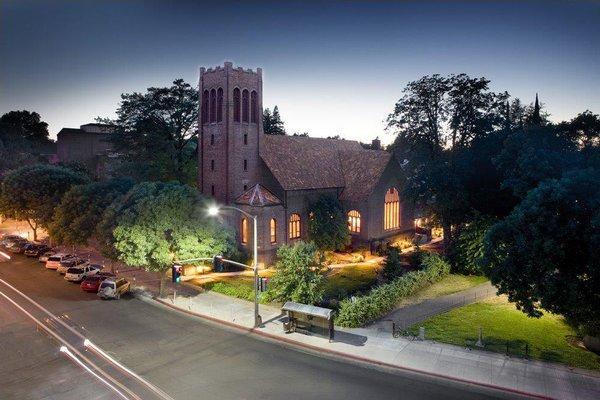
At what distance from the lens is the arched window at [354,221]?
1812 inches

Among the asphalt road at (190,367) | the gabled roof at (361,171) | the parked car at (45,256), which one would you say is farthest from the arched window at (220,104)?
the asphalt road at (190,367)

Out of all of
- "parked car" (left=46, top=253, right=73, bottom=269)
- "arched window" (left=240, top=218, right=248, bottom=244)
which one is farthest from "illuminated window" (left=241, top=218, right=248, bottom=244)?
"parked car" (left=46, top=253, right=73, bottom=269)

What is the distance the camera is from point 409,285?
99.5 ft

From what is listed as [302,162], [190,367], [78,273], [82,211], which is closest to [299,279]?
[190,367]

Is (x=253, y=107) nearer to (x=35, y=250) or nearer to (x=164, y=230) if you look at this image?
(x=164, y=230)

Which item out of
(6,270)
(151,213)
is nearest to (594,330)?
(151,213)

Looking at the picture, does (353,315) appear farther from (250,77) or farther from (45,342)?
(250,77)

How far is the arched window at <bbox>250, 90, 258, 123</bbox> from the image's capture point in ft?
138

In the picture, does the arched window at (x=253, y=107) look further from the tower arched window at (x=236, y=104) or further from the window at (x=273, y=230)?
the window at (x=273, y=230)

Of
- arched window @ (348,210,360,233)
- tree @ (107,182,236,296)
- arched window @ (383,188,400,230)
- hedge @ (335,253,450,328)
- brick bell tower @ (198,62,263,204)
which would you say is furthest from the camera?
arched window @ (383,188,400,230)

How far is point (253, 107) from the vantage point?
4238 centimetres

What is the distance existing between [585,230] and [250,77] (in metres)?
32.8

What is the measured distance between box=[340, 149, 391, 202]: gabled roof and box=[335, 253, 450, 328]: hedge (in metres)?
12.6

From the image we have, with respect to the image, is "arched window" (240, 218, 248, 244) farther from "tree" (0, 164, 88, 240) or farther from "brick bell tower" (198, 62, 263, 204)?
"tree" (0, 164, 88, 240)
